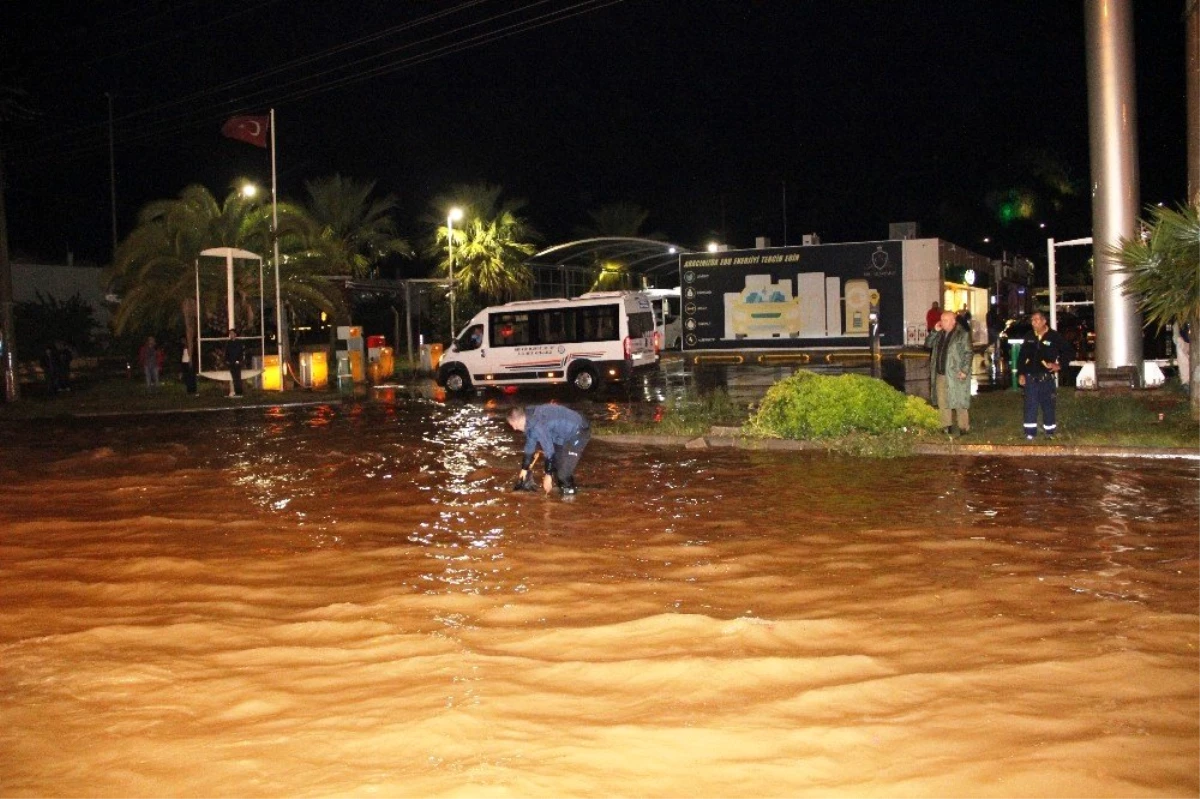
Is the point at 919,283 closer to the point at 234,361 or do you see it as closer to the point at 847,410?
the point at 847,410

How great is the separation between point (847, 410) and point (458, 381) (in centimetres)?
1574

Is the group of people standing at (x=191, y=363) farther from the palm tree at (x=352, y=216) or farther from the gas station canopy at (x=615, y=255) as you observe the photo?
the gas station canopy at (x=615, y=255)

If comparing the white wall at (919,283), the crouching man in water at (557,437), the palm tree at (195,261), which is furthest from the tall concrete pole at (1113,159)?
the palm tree at (195,261)

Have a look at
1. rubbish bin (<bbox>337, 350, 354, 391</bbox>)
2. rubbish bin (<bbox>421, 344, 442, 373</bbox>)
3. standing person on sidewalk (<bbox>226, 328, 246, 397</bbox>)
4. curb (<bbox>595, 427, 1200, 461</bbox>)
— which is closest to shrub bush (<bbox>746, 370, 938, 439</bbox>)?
curb (<bbox>595, 427, 1200, 461</bbox>)

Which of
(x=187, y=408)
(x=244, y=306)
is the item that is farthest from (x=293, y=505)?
(x=244, y=306)

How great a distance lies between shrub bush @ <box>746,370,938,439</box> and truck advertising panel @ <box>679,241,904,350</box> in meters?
13.7

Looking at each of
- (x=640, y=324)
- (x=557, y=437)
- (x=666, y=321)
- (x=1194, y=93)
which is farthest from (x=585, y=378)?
(x=666, y=321)

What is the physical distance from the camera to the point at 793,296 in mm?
31812

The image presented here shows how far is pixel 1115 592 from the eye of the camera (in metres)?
8.45

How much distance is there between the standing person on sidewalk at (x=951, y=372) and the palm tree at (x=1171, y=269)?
2.61 metres

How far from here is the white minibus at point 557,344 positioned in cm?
2855

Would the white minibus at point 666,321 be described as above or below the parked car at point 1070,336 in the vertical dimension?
above

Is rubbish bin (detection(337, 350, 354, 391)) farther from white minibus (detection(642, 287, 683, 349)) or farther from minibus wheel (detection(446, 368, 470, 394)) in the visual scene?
white minibus (detection(642, 287, 683, 349))

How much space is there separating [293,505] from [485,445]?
5.61 m
